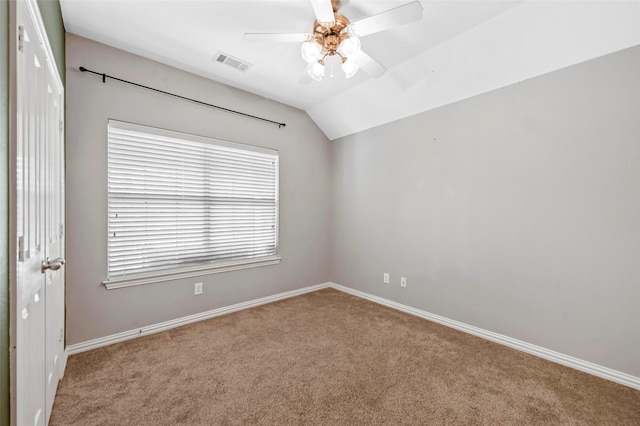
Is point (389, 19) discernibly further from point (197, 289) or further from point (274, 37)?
point (197, 289)

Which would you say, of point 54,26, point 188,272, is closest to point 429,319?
point 188,272

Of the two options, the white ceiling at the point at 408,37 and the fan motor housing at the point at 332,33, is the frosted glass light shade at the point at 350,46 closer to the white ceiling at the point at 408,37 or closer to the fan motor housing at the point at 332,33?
the fan motor housing at the point at 332,33

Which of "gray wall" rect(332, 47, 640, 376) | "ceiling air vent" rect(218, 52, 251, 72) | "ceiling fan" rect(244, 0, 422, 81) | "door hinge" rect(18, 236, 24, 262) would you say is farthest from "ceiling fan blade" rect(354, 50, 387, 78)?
"door hinge" rect(18, 236, 24, 262)

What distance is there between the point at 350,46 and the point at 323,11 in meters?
0.30

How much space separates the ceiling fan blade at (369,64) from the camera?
2007 millimetres

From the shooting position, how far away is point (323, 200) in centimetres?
423

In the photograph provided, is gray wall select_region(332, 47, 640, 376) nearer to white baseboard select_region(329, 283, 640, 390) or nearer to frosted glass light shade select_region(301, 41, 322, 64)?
white baseboard select_region(329, 283, 640, 390)

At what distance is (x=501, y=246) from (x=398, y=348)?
1.33 m

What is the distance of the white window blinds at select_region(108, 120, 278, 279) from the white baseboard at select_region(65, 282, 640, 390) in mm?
563

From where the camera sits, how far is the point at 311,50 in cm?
191

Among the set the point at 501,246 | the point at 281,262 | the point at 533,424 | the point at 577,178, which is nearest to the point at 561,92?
the point at 577,178

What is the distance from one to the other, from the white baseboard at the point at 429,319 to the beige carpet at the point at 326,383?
0.22 feet

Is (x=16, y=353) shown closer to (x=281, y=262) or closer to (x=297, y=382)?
(x=297, y=382)

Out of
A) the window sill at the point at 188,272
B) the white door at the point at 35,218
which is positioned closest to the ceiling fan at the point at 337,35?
the white door at the point at 35,218
